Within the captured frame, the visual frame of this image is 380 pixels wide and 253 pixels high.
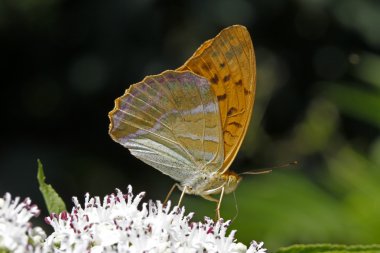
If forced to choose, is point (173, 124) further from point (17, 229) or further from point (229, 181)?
point (17, 229)

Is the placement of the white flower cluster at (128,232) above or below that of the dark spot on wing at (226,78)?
below

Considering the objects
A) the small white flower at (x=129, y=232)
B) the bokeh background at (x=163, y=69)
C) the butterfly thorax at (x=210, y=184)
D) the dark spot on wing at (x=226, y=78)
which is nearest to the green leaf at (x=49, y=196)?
the small white flower at (x=129, y=232)

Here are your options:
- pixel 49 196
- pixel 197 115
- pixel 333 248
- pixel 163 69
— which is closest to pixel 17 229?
pixel 49 196

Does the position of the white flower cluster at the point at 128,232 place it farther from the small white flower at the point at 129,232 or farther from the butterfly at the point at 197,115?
the butterfly at the point at 197,115

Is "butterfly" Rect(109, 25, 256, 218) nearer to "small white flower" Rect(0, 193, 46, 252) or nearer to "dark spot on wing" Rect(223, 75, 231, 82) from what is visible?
"dark spot on wing" Rect(223, 75, 231, 82)

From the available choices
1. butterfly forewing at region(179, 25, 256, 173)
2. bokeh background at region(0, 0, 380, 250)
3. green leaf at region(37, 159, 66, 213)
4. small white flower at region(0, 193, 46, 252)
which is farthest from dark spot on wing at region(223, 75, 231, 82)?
bokeh background at region(0, 0, 380, 250)

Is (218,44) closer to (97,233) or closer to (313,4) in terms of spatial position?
(97,233)

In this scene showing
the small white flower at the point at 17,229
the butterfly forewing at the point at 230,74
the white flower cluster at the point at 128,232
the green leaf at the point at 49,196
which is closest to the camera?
the small white flower at the point at 17,229
